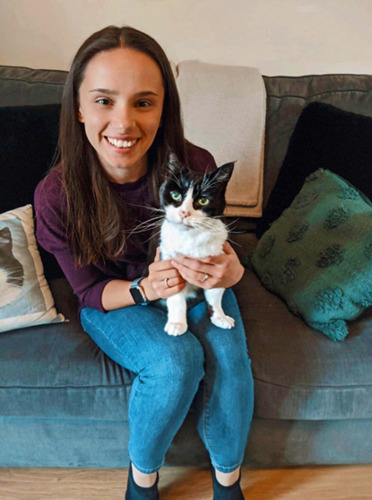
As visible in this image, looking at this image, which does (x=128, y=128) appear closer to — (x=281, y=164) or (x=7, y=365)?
(x=7, y=365)

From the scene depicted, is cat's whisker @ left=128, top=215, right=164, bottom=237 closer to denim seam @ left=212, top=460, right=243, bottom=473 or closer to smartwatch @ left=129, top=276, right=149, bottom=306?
smartwatch @ left=129, top=276, right=149, bottom=306

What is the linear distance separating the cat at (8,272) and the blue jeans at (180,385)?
31 cm

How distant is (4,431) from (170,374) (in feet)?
1.86

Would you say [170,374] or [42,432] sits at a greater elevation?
[170,374]

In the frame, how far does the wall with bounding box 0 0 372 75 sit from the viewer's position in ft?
5.55

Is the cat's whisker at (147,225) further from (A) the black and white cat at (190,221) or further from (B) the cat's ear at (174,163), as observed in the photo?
(B) the cat's ear at (174,163)

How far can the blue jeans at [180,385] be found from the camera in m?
0.89

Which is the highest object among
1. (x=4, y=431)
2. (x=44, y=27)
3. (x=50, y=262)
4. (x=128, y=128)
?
(x=44, y=27)

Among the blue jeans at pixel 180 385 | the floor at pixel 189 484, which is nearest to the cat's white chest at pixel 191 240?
the blue jeans at pixel 180 385

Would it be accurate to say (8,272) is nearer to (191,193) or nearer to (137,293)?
(137,293)

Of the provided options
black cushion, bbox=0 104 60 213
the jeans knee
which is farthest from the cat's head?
black cushion, bbox=0 104 60 213

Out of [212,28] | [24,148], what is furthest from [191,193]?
[212,28]

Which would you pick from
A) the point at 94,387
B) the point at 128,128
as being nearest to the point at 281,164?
the point at 128,128

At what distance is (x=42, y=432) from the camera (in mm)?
1064
